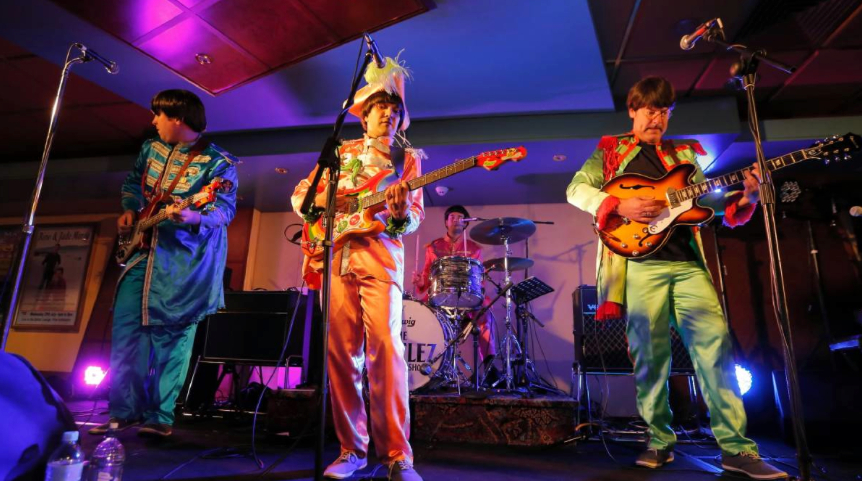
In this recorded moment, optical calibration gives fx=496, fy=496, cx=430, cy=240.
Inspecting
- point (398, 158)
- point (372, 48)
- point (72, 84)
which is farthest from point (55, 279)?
point (372, 48)

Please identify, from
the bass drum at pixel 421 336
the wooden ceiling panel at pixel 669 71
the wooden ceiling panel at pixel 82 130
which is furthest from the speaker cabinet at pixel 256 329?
the wooden ceiling panel at pixel 669 71

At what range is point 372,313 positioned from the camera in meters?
2.38

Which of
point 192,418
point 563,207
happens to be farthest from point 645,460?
point 563,207

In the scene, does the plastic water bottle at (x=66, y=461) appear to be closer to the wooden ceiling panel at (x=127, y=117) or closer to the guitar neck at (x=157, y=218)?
the guitar neck at (x=157, y=218)

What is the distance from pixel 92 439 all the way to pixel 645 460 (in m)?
3.28

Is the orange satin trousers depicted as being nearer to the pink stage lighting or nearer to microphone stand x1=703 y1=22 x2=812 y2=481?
microphone stand x1=703 y1=22 x2=812 y2=481

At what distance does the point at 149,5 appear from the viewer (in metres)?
3.86

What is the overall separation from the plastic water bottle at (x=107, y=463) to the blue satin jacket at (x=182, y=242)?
0.97 meters

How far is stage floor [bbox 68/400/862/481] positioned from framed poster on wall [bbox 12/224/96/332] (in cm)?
514

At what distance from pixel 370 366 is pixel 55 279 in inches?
325

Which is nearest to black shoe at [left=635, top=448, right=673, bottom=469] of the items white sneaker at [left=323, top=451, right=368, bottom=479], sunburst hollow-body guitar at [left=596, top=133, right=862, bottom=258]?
sunburst hollow-body guitar at [left=596, top=133, right=862, bottom=258]

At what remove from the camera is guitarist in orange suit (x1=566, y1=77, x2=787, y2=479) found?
2432mm

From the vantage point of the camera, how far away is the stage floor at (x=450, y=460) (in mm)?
A: 2447

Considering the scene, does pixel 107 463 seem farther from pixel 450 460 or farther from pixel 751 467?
pixel 751 467
